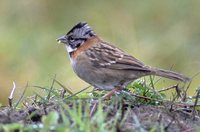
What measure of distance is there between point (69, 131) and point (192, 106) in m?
1.74

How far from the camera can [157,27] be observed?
45.3 ft

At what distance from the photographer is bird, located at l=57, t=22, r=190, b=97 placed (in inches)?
306

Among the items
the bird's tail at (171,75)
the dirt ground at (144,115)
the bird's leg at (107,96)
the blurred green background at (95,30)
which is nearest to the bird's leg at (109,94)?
the bird's leg at (107,96)

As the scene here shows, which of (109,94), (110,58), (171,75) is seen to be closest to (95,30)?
(110,58)

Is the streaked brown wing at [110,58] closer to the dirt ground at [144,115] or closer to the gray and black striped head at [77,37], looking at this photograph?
the gray and black striped head at [77,37]

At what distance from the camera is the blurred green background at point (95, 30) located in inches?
471

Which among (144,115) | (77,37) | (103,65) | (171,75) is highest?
(77,37)

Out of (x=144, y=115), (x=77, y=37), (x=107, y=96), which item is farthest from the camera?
(x=77, y=37)

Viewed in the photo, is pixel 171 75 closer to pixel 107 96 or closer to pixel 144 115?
pixel 107 96

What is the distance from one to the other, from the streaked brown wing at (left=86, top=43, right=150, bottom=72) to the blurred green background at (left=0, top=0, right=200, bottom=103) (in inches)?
108

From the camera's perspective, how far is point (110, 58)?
802 centimetres

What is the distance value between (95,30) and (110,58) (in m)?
5.64

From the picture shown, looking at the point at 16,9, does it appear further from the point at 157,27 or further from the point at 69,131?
the point at 69,131

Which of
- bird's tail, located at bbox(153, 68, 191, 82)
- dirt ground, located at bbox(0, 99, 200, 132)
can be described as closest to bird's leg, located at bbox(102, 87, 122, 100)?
dirt ground, located at bbox(0, 99, 200, 132)
